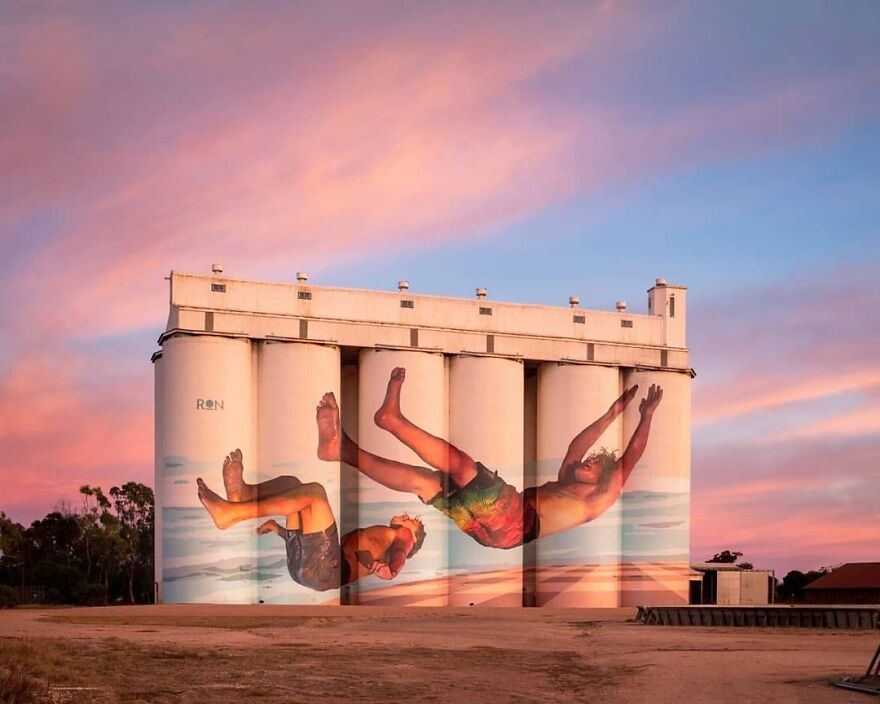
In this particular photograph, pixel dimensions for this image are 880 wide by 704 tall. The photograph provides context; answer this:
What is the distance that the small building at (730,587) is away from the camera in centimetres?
7544

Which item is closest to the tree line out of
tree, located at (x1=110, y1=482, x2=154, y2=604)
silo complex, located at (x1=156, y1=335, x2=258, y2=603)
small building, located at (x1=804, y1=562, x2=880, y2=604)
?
tree, located at (x1=110, y1=482, x2=154, y2=604)

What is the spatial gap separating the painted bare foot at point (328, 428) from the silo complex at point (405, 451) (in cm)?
219

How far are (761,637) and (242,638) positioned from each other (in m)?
16.6

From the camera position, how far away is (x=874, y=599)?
8844 cm

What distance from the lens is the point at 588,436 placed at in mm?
70938

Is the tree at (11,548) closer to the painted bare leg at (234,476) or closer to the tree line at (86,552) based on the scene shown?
the tree line at (86,552)

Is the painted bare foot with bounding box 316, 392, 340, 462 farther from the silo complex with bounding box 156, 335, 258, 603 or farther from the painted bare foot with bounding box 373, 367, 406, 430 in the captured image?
the silo complex with bounding box 156, 335, 258, 603

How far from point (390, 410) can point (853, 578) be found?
46.0 m

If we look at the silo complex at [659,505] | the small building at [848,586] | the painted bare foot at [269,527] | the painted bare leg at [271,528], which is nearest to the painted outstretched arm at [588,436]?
the silo complex at [659,505]

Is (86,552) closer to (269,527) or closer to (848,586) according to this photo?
(269,527)

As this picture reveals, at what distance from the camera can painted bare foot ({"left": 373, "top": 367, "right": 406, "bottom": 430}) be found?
2589 inches

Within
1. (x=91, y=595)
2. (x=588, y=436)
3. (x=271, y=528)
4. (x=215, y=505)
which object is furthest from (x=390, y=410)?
(x=91, y=595)

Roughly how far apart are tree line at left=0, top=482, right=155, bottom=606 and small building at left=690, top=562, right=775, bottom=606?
37.9 meters

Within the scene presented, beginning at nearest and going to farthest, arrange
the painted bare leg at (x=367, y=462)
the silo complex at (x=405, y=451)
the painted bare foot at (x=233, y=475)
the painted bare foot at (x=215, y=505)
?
the painted bare foot at (x=215, y=505)
the painted bare foot at (x=233, y=475)
the painted bare leg at (x=367, y=462)
the silo complex at (x=405, y=451)
